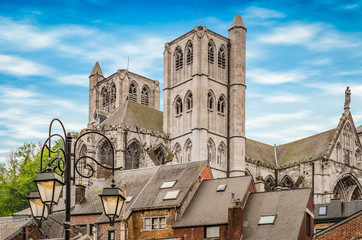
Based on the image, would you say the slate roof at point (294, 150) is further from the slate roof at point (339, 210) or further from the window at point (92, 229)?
the window at point (92, 229)

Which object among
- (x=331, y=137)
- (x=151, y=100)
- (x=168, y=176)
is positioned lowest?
(x=168, y=176)

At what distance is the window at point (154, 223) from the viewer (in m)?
38.9

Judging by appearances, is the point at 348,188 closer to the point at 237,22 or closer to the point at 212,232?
the point at 237,22

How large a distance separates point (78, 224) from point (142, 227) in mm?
5469

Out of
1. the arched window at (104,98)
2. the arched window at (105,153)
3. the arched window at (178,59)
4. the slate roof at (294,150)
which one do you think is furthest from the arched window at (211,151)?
the arched window at (104,98)

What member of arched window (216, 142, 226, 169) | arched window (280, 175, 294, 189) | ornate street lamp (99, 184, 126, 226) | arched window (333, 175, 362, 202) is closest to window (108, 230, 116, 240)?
ornate street lamp (99, 184, 126, 226)

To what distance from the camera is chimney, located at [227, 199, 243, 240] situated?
35.0 metres

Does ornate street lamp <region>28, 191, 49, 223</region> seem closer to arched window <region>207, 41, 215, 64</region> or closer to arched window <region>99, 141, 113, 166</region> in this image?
arched window <region>99, 141, 113, 166</region>

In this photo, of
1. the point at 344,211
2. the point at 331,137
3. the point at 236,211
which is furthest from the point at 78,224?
the point at 331,137

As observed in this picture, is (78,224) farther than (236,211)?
Yes

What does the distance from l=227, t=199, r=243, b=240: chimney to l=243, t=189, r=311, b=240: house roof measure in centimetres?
52

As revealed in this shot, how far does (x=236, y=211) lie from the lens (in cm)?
3522

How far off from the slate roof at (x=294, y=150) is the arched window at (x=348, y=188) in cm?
421

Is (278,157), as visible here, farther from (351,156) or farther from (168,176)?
(168,176)
